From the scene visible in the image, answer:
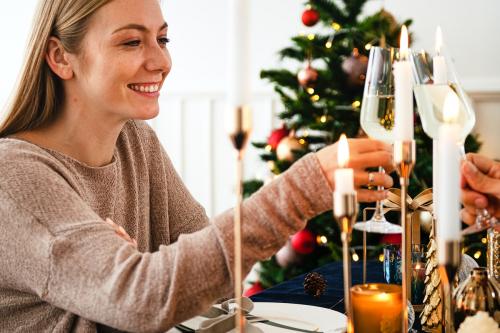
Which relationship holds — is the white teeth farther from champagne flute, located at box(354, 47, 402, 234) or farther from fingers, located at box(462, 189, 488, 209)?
fingers, located at box(462, 189, 488, 209)

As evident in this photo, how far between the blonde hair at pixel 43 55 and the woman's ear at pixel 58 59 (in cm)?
1

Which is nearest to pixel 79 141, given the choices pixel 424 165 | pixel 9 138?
pixel 9 138

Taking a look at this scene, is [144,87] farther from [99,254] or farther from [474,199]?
[474,199]

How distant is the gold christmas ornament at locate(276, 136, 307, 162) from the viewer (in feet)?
9.64

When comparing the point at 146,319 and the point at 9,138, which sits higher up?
the point at 9,138

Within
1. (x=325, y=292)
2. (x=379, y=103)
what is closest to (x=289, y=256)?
(x=325, y=292)

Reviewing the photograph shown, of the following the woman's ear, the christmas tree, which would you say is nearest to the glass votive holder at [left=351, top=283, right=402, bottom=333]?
the woman's ear

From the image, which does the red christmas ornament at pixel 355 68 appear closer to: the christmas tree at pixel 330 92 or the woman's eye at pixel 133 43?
the christmas tree at pixel 330 92

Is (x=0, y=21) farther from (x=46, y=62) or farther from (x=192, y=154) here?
(x=46, y=62)

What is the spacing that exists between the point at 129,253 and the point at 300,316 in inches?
13.9

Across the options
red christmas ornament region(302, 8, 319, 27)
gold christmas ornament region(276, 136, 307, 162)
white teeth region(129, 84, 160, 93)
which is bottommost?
gold christmas ornament region(276, 136, 307, 162)

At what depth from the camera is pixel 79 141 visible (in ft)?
4.99

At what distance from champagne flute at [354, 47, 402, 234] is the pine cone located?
0.96 ft

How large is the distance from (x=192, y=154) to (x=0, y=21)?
145 centimetres
